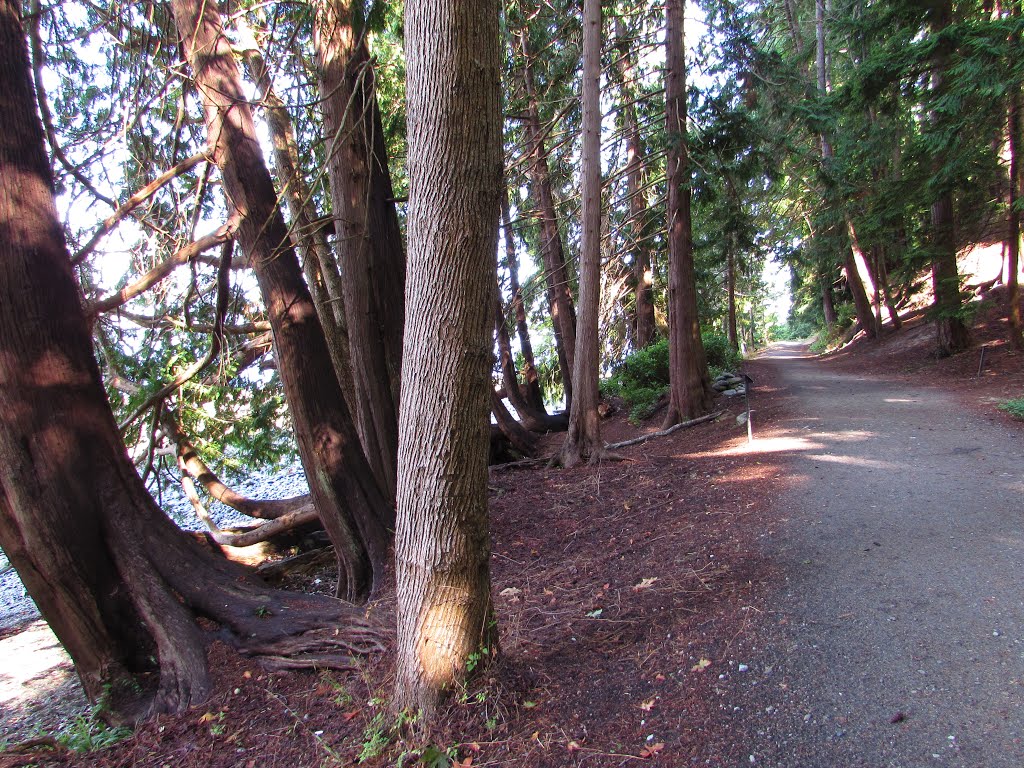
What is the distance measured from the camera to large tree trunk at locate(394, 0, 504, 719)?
9.04 ft

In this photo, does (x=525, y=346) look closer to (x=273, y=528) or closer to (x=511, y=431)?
(x=511, y=431)

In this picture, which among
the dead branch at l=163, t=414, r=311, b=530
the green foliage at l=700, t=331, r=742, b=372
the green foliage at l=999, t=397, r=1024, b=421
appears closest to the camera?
the green foliage at l=999, t=397, r=1024, b=421

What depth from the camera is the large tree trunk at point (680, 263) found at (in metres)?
10.0

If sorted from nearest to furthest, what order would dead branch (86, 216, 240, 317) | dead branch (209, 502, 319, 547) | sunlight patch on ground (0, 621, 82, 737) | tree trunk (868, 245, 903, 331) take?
dead branch (86, 216, 240, 317), sunlight patch on ground (0, 621, 82, 737), dead branch (209, 502, 319, 547), tree trunk (868, 245, 903, 331)

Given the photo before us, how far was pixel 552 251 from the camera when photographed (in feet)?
44.1

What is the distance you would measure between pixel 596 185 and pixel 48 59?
660 cm

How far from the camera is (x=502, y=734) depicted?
2.83m

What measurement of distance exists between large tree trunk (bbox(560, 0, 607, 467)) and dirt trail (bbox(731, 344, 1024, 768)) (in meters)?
3.16

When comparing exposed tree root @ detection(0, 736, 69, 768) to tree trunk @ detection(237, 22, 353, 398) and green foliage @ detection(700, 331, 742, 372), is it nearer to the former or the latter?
tree trunk @ detection(237, 22, 353, 398)

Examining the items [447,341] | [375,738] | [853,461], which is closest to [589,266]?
[853,461]

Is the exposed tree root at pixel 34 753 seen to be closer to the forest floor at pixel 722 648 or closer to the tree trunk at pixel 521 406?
the forest floor at pixel 722 648

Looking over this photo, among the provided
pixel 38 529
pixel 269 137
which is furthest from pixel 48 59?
pixel 38 529

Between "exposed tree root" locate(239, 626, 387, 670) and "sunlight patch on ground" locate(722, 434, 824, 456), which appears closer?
"exposed tree root" locate(239, 626, 387, 670)

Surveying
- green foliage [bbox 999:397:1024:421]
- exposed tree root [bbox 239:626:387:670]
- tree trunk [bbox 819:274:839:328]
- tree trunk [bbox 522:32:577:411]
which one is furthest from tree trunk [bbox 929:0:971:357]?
tree trunk [bbox 819:274:839:328]
